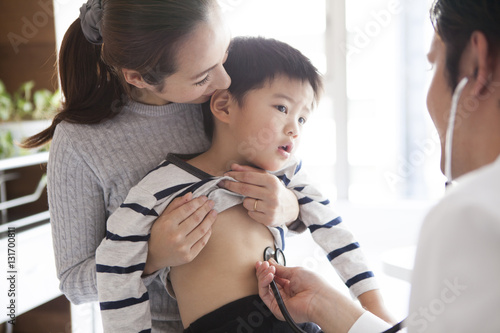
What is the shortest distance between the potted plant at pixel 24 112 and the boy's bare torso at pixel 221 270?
5.78 ft

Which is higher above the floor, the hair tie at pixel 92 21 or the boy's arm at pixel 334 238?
the hair tie at pixel 92 21

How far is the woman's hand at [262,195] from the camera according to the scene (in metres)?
1.16

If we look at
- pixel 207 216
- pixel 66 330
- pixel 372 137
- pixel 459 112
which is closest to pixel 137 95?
pixel 207 216

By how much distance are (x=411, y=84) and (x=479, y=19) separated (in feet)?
10.2

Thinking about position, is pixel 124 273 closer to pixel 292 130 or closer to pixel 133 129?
pixel 133 129

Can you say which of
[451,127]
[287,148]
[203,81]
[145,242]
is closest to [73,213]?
[145,242]

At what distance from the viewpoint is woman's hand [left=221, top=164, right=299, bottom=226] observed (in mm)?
1164

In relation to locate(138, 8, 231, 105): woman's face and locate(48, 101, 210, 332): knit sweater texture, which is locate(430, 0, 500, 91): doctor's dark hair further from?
locate(48, 101, 210, 332): knit sweater texture

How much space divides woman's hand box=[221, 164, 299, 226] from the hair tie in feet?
1.47

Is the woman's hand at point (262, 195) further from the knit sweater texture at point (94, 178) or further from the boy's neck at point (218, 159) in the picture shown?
the knit sweater texture at point (94, 178)

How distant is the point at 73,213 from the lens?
1.19 meters

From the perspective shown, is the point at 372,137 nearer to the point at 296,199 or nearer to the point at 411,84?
the point at 411,84

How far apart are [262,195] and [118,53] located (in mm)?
462

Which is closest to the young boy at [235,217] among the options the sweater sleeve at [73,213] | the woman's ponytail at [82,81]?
the sweater sleeve at [73,213]
